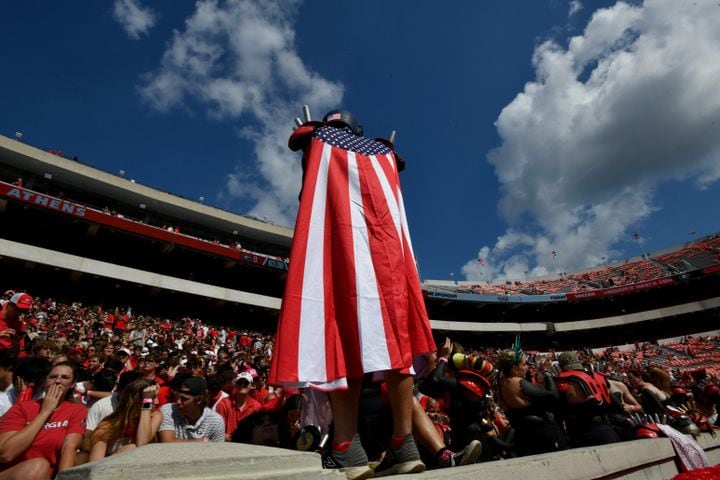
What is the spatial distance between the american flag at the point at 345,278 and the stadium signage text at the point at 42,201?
18214mm

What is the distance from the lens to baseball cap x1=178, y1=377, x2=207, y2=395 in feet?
10.3

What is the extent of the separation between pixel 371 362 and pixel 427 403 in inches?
173

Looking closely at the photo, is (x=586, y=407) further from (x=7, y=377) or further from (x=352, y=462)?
(x=7, y=377)

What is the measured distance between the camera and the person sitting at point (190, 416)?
3.13 metres

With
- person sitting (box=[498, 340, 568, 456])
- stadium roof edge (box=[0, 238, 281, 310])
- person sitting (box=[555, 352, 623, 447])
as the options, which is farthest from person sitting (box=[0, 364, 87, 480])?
stadium roof edge (box=[0, 238, 281, 310])

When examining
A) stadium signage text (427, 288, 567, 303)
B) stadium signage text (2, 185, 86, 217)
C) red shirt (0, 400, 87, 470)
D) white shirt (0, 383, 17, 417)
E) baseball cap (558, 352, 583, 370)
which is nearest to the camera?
red shirt (0, 400, 87, 470)

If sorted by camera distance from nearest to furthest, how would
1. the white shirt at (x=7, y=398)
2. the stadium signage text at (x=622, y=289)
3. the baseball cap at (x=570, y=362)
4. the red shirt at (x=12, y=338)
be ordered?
the white shirt at (x=7, y=398)
the baseball cap at (x=570, y=362)
the red shirt at (x=12, y=338)
the stadium signage text at (x=622, y=289)

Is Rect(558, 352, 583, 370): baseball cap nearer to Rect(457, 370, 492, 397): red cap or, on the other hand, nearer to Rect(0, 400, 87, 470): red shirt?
Rect(457, 370, 492, 397): red cap

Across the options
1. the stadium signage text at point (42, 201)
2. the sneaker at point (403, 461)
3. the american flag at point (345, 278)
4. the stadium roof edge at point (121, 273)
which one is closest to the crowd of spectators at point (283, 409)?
the sneaker at point (403, 461)

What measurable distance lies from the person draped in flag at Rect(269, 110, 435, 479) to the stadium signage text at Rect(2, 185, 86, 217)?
717 inches

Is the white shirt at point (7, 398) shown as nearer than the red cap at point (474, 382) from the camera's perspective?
No

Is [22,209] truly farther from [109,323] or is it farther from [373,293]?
[373,293]

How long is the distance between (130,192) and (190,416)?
22.6 meters

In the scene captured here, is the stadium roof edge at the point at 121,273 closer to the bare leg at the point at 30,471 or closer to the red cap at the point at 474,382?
the bare leg at the point at 30,471
